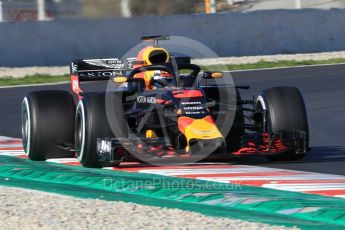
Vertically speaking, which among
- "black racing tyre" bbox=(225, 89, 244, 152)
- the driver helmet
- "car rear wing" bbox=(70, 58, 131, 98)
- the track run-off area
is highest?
"car rear wing" bbox=(70, 58, 131, 98)

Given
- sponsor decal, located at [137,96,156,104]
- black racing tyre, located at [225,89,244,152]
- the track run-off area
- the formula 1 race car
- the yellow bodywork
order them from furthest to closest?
sponsor decal, located at [137,96,156,104]
black racing tyre, located at [225,89,244,152]
the formula 1 race car
the yellow bodywork
the track run-off area

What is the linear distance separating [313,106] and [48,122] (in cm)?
666

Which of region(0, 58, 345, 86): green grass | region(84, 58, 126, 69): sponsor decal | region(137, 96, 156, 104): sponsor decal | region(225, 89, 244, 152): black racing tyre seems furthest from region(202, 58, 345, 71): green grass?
region(137, 96, 156, 104): sponsor decal

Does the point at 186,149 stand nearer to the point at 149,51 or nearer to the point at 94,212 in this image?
the point at 149,51

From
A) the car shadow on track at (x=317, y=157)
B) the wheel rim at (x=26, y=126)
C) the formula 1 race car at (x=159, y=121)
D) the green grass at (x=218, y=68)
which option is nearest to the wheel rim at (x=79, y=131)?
the formula 1 race car at (x=159, y=121)

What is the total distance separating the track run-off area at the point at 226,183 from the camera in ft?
23.9

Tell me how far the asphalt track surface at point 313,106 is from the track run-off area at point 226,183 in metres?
0.02

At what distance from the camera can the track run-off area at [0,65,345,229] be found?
729cm

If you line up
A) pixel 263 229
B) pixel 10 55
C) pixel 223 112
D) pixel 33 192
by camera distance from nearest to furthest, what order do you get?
1. pixel 263 229
2. pixel 33 192
3. pixel 223 112
4. pixel 10 55

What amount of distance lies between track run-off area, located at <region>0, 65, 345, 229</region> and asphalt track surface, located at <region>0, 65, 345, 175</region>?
0.02 m

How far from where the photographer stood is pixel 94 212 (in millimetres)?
6949

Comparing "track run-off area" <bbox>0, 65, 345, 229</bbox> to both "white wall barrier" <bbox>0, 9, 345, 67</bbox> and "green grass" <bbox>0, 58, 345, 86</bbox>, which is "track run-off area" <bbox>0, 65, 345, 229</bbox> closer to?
"green grass" <bbox>0, 58, 345, 86</bbox>

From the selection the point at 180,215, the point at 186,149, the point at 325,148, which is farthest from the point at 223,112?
the point at 180,215

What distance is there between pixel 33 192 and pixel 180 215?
70.5 inches
